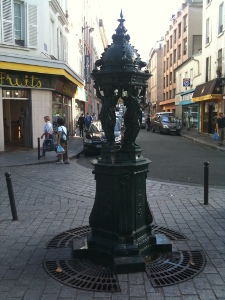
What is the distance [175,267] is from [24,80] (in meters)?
14.3

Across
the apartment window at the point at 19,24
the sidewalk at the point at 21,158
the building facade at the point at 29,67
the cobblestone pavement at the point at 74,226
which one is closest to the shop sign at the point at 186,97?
the building facade at the point at 29,67

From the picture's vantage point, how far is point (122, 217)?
4.09 m

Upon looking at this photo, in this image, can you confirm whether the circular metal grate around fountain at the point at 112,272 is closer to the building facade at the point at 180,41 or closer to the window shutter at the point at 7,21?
the window shutter at the point at 7,21

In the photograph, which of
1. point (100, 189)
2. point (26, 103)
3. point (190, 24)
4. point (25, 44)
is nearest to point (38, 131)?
point (26, 103)

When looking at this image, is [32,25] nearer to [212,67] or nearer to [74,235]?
[74,235]

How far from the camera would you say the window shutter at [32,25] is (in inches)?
645

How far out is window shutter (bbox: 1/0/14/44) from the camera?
50.2 feet

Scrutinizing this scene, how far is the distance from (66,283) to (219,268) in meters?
1.83

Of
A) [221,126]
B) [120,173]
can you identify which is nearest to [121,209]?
[120,173]

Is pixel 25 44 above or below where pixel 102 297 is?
above

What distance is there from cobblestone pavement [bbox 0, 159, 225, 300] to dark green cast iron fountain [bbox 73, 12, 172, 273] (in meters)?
0.39

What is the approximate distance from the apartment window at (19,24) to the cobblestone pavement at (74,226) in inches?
333

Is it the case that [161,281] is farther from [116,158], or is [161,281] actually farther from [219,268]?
[116,158]

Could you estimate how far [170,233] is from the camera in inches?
203
